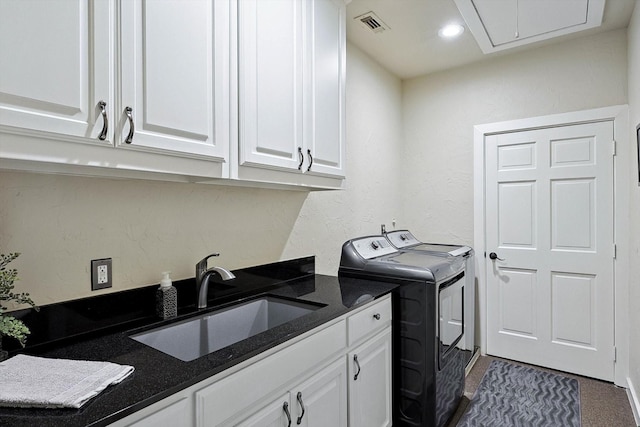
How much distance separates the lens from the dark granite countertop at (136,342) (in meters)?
0.77

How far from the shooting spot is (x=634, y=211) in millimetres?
2311

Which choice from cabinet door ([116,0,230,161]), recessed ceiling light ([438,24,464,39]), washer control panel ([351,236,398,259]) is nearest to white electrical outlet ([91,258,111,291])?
cabinet door ([116,0,230,161])

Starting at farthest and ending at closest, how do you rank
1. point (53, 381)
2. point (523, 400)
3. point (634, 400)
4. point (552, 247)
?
point (552, 247) → point (523, 400) → point (634, 400) → point (53, 381)

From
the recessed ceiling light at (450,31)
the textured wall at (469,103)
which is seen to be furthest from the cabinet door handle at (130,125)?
the textured wall at (469,103)

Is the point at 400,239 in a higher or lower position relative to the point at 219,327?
higher

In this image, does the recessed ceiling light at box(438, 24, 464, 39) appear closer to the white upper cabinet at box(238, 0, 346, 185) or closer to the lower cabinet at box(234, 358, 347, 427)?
the white upper cabinet at box(238, 0, 346, 185)

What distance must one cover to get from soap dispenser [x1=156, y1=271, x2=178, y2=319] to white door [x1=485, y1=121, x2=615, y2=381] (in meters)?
2.64

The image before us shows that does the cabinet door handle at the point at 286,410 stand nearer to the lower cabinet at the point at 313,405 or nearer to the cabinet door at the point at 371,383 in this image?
the lower cabinet at the point at 313,405

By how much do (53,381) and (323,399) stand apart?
0.92 meters

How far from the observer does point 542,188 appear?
2.86 metres

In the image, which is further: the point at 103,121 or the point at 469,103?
the point at 469,103

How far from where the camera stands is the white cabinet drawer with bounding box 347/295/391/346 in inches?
63.1

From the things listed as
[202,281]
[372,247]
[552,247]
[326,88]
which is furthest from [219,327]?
[552,247]

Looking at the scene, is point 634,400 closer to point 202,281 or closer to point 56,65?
point 202,281
